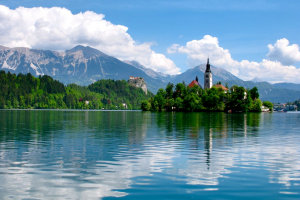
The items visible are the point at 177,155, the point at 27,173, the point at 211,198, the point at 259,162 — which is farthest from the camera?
the point at 177,155

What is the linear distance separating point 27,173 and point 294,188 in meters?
15.5

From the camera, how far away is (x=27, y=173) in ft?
66.9

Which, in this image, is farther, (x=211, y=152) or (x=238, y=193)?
(x=211, y=152)

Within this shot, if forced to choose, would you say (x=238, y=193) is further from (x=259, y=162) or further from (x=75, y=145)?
(x=75, y=145)

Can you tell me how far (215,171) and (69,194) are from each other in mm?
9873

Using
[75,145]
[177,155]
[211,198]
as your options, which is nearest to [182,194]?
[211,198]

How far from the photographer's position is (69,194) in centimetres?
1590

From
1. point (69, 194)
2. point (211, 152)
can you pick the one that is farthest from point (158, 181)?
point (211, 152)

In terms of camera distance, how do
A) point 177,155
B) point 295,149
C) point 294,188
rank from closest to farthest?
point 294,188 < point 177,155 < point 295,149

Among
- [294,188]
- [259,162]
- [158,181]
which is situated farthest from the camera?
[259,162]

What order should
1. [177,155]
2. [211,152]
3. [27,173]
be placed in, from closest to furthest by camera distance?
1. [27,173]
2. [177,155]
3. [211,152]

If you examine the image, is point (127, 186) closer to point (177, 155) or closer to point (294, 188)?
point (294, 188)

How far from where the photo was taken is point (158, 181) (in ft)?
61.0

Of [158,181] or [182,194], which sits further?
[158,181]
